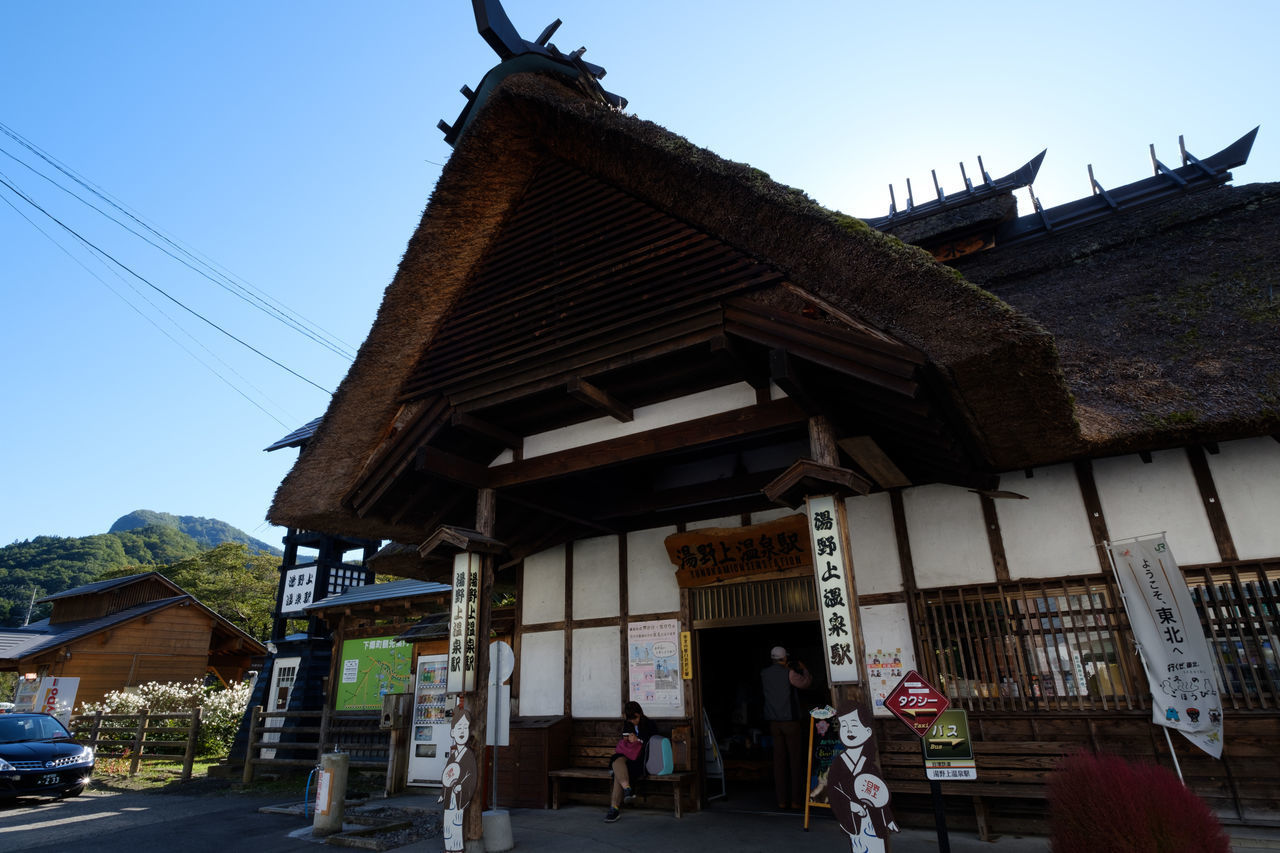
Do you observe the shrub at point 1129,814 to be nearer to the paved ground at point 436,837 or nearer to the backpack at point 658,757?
the paved ground at point 436,837

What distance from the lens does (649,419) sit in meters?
6.02

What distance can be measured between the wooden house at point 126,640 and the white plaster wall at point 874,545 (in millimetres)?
24220

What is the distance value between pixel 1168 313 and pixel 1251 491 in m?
1.79

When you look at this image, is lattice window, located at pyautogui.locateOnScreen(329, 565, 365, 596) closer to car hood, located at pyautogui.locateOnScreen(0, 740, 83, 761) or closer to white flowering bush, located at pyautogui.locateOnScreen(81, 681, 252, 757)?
white flowering bush, located at pyautogui.locateOnScreen(81, 681, 252, 757)

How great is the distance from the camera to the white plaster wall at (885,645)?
19.6ft

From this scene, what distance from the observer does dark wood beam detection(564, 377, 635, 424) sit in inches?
220

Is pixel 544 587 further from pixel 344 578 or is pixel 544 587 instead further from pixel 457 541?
pixel 344 578

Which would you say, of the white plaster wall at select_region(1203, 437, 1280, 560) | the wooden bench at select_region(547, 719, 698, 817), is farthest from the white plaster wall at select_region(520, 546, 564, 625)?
the white plaster wall at select_region(1203, 437, 1280, 560)

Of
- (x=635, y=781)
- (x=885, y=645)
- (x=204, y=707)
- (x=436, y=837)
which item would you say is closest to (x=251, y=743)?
(x=204, y=707)

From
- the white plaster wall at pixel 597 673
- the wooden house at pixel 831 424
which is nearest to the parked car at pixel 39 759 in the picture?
the wooden house at pixel 831 424

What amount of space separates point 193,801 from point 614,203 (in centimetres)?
1082

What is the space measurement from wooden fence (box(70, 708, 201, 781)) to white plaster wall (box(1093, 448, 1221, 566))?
14811mm

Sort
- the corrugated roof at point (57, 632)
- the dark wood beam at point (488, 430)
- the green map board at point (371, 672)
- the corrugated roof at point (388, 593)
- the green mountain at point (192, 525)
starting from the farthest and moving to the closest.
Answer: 1. the green mountain at point (192, 525)
2. the corrugated roof at point (57, 632)
3. the corrugated roof at point (388, 593)
4. the green map board at point (371, 672)
5. the dark wood beam at point (488, 430)

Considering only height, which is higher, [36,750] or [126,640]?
[126,640]
